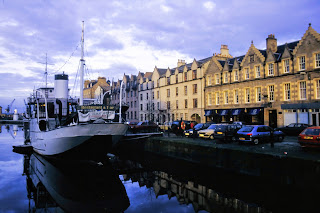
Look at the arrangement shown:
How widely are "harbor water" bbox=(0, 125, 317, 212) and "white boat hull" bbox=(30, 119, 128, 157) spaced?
68.8 inches

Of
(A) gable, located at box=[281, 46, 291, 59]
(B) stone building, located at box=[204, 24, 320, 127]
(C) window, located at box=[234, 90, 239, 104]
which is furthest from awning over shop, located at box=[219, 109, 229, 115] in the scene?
(A) gable, located at box=[281, 46, 291, 59]

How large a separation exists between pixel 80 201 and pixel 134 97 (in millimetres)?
61222

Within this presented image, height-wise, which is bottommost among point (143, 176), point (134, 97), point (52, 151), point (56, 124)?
point (143, 176)

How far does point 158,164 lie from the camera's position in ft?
85.8

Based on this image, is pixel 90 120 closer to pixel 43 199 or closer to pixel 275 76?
pixel 43 199

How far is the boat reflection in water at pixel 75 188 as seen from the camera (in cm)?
1484

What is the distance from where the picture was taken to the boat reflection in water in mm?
14836

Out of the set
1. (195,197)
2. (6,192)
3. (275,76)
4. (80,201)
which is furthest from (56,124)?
(275,76)

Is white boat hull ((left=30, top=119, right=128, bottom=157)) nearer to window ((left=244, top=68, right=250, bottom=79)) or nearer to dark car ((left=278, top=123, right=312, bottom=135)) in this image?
dark car ((left=278, top=123, right=312, bottom=135))

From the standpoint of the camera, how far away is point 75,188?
18.0m

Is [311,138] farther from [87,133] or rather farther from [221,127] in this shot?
[87,133]

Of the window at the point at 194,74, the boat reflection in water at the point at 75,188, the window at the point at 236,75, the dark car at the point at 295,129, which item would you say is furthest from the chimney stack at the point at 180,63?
the boat reflection in water at the point at 75,188

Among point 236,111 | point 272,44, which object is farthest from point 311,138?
point 272,44

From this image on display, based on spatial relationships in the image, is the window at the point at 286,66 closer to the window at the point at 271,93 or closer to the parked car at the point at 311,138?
the window at the point at 271,93
